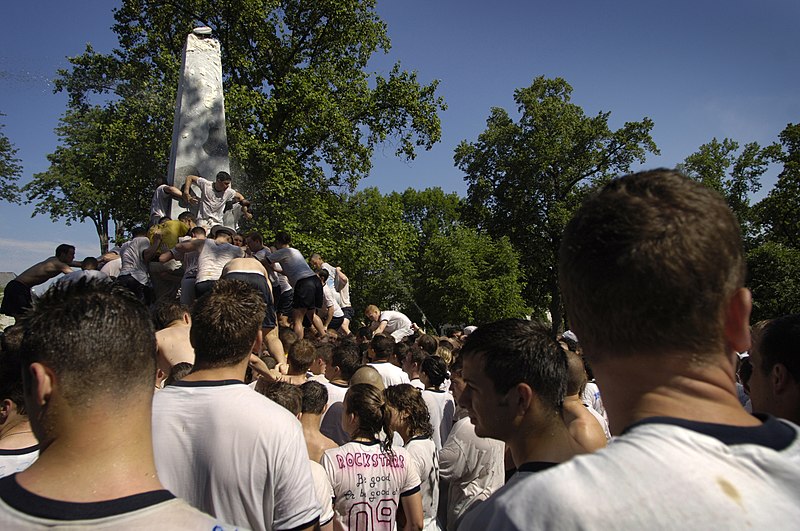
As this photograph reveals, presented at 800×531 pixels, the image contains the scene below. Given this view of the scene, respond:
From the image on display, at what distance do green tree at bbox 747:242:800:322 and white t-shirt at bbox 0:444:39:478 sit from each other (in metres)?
34.0

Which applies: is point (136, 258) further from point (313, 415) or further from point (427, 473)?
point (427, 473)

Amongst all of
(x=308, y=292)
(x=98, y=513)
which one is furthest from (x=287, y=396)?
(x=308, y=292)

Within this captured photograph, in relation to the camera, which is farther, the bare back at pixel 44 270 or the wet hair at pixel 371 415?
the bare back at pixel 44 270

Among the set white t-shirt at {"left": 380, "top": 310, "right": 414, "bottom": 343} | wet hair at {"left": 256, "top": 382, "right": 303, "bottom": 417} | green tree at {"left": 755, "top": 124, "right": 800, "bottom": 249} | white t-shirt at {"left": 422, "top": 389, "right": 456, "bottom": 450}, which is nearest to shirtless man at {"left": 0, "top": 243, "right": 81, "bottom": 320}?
white t-shirt at {"left": 380, "top": 310, "right": 414, "bottom": 343}

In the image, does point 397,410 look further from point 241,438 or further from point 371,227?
point 371,227

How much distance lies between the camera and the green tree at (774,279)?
3152 centimetres

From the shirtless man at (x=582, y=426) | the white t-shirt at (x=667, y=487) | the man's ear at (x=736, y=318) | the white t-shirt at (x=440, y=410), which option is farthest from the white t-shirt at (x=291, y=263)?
the white t-shirt at (x=667, y=487)

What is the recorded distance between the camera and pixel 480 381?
101 inches

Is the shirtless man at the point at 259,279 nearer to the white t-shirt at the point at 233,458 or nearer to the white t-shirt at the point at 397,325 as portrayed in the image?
the white t-shirt at the point at 397,325

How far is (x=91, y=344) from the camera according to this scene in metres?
1.69

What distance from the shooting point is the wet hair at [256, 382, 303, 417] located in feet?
13.3

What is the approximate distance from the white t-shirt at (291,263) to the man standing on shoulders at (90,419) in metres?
8.41

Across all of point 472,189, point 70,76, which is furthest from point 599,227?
point 472,189

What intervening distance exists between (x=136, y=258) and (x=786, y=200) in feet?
112
